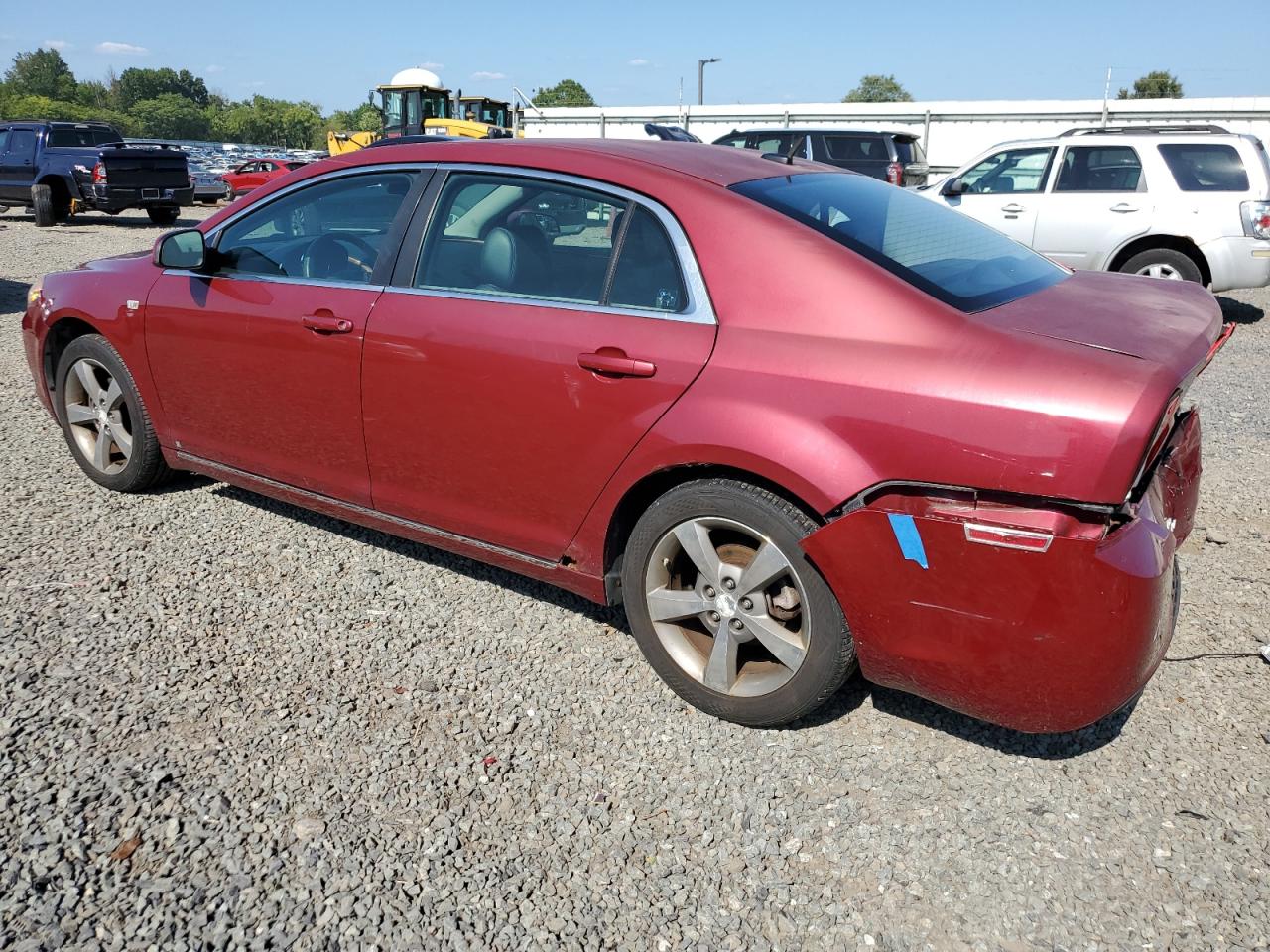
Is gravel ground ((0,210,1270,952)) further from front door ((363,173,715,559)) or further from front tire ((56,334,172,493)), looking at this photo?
front tire ((56,334,172,493))

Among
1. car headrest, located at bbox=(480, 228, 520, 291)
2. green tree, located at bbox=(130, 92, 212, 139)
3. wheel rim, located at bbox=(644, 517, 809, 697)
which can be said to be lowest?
wheel rim, located at bbox=(644, 517, 809, 697)

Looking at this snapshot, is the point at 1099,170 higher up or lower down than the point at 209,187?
lower down

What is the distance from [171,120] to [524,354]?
7203 centimetres

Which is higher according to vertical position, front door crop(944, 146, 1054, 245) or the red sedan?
front door crop(944, 146, 1054, 245)

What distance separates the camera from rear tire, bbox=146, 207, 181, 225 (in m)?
19.9

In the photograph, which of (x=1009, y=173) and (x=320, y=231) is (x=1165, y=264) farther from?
(x=320, y=231)

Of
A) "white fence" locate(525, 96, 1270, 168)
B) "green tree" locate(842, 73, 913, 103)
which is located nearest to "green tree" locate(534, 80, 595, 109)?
"green tree" locate(842, 73, 913, 103)

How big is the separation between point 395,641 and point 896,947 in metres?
1.97

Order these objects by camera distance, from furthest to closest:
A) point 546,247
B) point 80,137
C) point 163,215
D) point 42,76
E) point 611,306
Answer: point 42,76, point 163,215, point 80,137, point 546,247, point 611,306

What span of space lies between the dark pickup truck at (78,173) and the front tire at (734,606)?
Result: 1861cm

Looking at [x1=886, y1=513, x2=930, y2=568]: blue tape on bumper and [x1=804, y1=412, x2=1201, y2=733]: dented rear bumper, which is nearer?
[x1=804, y1=412, x2=1201, y2=733]: dented rear bumper

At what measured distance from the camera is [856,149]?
17672 millimetres

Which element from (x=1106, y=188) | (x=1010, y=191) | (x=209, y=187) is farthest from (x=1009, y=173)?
(x=209, y=187)

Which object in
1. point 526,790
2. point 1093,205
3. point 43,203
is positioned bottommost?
point 526,790
